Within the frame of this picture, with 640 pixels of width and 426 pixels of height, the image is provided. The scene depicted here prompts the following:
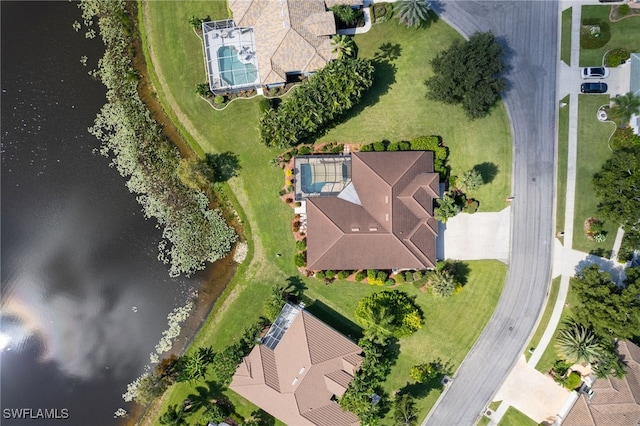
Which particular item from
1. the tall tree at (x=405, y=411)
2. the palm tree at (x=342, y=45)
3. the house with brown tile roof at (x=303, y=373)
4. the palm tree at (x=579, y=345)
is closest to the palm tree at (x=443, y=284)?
the house with brown tile roof at (x=303, y=373)

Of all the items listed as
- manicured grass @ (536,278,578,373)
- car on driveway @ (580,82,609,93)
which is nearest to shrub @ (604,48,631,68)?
car on driveway @ (580,82,609,93)

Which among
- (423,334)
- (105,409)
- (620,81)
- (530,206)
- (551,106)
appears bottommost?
(105,409)

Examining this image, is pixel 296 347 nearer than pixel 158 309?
Yes

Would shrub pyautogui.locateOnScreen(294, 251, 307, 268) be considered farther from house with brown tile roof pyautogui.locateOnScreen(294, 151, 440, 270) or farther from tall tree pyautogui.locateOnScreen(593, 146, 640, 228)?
tall tree pyautogui.locateOnScreen(593, 146, 640, 228)

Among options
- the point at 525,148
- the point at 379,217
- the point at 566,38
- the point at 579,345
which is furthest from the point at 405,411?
the point at 566,38

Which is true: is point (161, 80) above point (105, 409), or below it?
above

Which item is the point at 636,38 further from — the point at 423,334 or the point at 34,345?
the point at 34,345


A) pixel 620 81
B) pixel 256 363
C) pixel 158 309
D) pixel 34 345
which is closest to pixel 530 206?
pixel 620 81

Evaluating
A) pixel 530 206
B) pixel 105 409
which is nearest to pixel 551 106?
pixel 530 206
